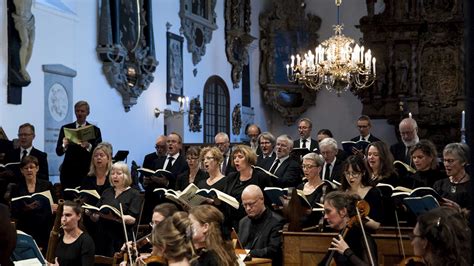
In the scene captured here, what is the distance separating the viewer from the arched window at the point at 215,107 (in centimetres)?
1700

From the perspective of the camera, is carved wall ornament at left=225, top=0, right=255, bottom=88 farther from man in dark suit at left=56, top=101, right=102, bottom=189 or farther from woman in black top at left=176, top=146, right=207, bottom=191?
woman in black top at left=176, top=146, right=207, bottom=191

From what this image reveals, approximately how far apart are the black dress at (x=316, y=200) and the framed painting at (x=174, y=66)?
771 cm

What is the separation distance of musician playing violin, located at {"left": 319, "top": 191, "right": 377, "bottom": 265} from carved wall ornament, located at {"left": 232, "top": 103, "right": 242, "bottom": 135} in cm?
1252

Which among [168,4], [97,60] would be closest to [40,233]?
[97,60]

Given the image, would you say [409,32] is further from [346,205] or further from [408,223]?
[346,205]

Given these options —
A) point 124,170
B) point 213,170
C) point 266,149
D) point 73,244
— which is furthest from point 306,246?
point 266,149

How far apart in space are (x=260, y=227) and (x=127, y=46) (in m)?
7.10

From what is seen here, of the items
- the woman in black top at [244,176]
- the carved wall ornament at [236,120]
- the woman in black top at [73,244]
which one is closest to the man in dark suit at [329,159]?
the woman in black top at [244,176]

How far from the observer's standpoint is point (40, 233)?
8.01 metres

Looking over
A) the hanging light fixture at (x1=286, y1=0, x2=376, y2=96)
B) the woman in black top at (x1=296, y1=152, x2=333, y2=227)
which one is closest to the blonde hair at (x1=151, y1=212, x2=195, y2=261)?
the woman in black top at (x1=296, y1=152, x2=333, y2=227)

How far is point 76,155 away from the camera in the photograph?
9758 mm

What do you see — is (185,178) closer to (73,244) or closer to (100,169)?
(100,169)

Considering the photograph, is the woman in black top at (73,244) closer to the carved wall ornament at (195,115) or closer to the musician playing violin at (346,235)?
the musician playing violin at (346,235)

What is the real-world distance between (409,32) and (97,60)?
8.04 metres
